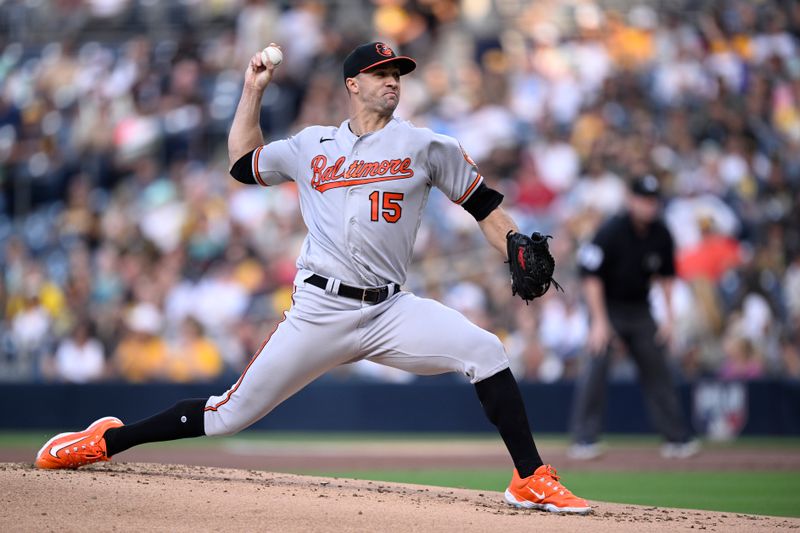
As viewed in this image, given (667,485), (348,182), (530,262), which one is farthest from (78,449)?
(667,485)

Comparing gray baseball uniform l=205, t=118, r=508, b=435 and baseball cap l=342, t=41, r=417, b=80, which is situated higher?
baseball cap l=342, t=41, r=417, b=80

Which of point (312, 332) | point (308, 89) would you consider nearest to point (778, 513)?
point (312, 332)

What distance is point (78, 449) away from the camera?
595 cm

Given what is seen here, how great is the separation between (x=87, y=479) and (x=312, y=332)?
50.5 inches

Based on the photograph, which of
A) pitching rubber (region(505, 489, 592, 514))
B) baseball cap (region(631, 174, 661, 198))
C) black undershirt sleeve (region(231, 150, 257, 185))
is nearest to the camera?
pitching rubber (region(505, 489, 592, 514))

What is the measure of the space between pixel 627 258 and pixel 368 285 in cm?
479

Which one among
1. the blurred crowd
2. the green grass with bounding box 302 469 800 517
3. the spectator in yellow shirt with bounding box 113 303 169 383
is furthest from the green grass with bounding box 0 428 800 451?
the green grass with bounding box 302 469 800 517

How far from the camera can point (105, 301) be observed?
14.2 m

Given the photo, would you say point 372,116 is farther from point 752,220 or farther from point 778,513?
point 752,220

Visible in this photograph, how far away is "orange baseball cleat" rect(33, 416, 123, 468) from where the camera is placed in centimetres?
594

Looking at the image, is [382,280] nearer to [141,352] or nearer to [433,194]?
[141,352]

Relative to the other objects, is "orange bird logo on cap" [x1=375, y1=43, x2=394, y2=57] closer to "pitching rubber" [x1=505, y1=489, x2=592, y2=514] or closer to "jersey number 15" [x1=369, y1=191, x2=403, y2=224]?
"jersey number 15" [x1=369, y1=191, x2=403, y2=224]

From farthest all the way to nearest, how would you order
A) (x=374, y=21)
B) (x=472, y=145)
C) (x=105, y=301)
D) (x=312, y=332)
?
(x=374, y=21)
(x=472, y=145)
(x=105, y=301)
(x=312, y=332)

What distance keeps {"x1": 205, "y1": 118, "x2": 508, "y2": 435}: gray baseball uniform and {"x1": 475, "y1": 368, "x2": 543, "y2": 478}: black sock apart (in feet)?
0.23
